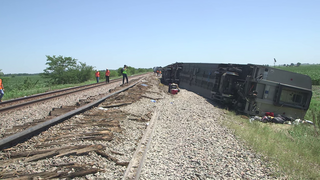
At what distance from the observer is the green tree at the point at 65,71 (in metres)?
33.9

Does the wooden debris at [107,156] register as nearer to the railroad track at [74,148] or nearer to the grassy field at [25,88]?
the railroad track at [74,148]

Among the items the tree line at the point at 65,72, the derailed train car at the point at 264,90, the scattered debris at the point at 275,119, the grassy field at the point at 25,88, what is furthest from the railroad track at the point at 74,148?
the tree line at the point at 65,72

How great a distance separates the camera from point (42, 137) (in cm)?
477

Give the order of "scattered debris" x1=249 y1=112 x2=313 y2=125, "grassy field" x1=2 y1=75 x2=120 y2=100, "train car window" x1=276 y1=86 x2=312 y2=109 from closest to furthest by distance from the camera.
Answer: "scattered debris" x1=249 y1=112 x2=313 y2=125
"train car window" x1=276 y1=86 x2=312 y2=109
"grassy field" x1=2 y1=75 x2=120 y2=100

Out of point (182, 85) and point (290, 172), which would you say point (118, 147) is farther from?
point (182, 85)

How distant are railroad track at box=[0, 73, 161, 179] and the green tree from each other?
30.2m

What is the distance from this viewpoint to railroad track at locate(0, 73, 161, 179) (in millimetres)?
3408

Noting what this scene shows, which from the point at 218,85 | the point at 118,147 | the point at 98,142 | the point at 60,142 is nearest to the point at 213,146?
the point at 118,147

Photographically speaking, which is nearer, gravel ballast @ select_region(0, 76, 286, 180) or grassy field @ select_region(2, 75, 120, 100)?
gravel ballast @ select_region(0, 76, 286, 180)

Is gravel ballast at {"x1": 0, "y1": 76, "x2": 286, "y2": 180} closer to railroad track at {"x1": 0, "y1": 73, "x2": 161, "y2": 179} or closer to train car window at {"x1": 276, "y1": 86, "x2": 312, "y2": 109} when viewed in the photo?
railroad track at {"x1": 0, "y1": 73, "x2": 161, "y2": 179}

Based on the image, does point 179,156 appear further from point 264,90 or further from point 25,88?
point 25,88

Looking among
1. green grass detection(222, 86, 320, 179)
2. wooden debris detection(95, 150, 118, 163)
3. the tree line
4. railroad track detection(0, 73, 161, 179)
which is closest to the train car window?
green grass detection(222, 86, 320, 179)

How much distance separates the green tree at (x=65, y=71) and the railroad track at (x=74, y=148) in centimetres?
3019

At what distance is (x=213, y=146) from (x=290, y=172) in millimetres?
1577
